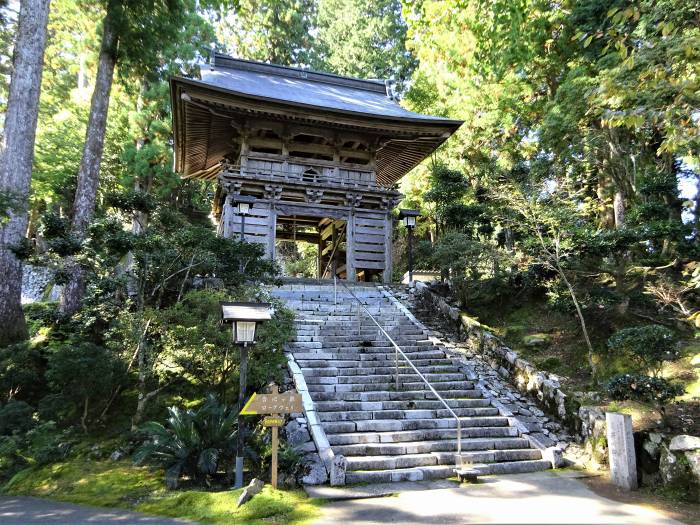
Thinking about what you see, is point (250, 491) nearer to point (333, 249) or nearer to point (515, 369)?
point (515, 369)

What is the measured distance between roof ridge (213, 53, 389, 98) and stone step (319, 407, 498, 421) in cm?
1542

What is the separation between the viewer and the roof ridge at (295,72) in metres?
17.4

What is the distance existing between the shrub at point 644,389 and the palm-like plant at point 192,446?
496cm

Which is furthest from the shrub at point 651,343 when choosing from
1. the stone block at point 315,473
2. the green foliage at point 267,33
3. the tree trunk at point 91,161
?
the green foliage at point 267,33

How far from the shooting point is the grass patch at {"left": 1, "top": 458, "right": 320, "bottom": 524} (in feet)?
13.5

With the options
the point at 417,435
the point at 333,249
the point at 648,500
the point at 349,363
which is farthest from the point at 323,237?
the point at 648,500

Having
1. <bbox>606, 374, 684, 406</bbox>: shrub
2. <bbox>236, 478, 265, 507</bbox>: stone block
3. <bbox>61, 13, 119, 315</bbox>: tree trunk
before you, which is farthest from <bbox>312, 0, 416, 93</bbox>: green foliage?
<bbox>236, 478, 265, 507</bbox>: stone block

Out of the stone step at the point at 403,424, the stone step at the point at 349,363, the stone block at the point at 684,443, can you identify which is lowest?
the stone step at the point at 403,424

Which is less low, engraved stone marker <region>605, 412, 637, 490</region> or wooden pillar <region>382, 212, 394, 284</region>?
wooden pillar <region>382, 212, 394, 284</region>

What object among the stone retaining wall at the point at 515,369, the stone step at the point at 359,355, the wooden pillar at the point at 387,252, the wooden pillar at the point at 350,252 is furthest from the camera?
the wooden pillar at the point at 387,252

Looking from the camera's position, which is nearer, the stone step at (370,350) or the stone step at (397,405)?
the stone step at (397,405)

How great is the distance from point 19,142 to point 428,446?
9.60 meters

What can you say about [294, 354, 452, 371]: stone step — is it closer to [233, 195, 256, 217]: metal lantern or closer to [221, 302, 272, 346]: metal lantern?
[221, 302, 272, 346]: metal lantern

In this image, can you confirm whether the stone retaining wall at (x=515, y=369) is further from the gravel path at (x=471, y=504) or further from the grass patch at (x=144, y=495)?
the grass patch at (x=144, y=495)
